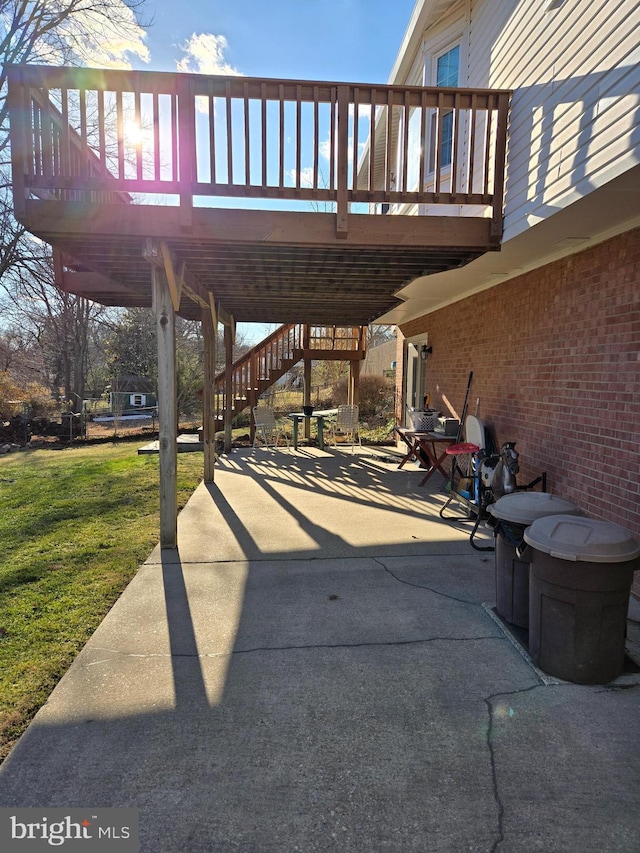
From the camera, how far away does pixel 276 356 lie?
1064cm

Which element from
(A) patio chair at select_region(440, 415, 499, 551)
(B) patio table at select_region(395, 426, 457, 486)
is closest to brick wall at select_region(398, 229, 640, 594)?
(A) patio chair at select_region(440, 415, 499, 551)

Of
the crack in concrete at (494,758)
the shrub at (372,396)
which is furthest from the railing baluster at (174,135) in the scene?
the shrub at (372,396)

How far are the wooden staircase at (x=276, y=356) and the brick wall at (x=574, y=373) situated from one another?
199 inches

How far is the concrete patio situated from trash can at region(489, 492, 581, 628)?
18 centimetres

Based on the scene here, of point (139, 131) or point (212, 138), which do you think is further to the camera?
point (212, 138)

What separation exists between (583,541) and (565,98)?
305 centimetres

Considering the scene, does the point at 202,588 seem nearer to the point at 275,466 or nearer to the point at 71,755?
the point at 71,755

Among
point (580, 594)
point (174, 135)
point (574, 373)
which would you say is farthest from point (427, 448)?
point (174, 135)

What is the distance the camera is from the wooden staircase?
413 inches

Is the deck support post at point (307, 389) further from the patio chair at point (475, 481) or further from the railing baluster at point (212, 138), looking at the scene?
the railing baluster at point (212, 138)

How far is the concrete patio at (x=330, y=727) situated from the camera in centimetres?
167

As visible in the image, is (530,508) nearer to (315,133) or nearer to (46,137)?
(315,133)

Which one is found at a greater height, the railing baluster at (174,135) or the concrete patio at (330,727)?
the railing baluster at (174,135)

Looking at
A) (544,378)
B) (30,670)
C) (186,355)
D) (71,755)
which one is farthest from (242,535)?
(186,355)
